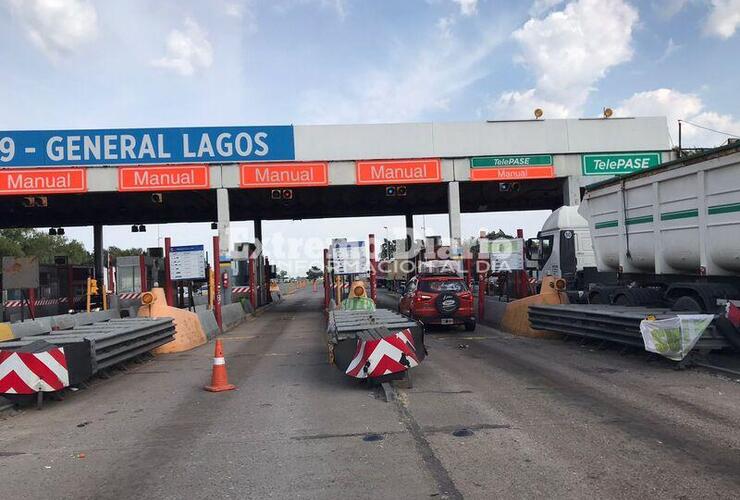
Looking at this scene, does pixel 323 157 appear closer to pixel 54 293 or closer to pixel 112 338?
pixel 54 293

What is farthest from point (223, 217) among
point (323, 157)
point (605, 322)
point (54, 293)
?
point (605, 322)

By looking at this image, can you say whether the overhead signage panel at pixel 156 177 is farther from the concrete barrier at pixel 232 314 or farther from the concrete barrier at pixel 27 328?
the concrete barrier at pixel 27 328

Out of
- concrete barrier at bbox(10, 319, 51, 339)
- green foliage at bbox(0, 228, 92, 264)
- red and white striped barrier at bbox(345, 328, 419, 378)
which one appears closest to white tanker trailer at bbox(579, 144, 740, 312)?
red and white striped barrier at bbox(345, 328, 419, 378)

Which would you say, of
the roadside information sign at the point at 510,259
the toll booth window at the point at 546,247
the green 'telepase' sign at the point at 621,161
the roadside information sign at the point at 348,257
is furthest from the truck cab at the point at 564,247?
the roadside information sign at the point at 348,257

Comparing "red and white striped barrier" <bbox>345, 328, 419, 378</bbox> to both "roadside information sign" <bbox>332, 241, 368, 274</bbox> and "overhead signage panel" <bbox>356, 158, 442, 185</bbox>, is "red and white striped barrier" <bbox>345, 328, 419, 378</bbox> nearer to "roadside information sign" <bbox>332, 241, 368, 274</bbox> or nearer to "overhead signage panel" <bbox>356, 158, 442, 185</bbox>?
"roadside information sign" <bbox>332, 241, 368, 274</bbox>

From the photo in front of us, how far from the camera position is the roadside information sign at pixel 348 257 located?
1831 cm

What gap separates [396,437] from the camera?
5918 mm

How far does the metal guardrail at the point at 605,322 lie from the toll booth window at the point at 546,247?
6378mm

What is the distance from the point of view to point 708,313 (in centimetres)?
993

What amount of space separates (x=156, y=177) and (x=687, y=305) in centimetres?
1780

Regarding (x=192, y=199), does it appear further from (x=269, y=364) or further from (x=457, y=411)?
(x=457, y=411)

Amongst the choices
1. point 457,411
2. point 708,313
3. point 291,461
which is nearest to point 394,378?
point 457,411

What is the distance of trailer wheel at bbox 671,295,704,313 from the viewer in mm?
10266

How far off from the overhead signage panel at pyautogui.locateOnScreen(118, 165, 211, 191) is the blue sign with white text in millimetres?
258
